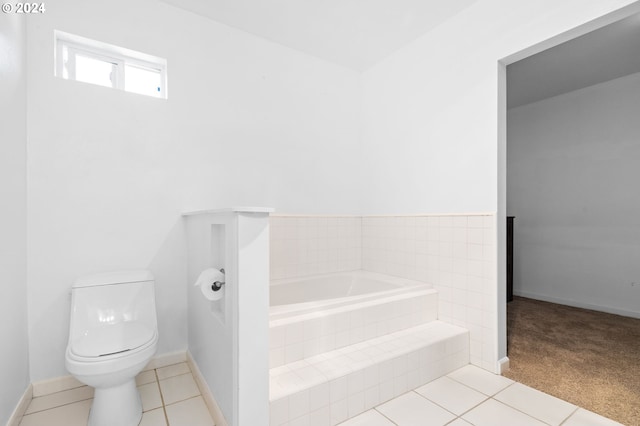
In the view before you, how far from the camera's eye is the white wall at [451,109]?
78.8 inches

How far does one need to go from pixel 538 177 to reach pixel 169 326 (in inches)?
180

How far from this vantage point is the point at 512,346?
2.48m

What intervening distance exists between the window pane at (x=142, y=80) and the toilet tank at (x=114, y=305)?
53.2 inches

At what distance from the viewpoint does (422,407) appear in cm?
171

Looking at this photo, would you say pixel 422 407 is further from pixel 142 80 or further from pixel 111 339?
pixel 142 80

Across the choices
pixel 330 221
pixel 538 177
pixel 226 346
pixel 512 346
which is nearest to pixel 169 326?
pixel 226 346

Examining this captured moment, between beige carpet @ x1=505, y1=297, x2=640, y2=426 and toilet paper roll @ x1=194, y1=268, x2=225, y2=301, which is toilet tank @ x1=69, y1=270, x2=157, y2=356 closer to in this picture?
toilet paper roll @ x1=194, y1=268, x2=225, y2=301

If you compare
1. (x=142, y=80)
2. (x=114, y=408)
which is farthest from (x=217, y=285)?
(x=142, y=80)

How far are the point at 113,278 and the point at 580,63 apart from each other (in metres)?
4.47

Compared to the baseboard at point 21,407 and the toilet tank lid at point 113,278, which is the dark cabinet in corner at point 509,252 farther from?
the baseboard at point 21,407

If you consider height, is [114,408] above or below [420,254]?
below

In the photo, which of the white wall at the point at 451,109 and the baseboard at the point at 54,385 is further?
the white wall at the point at 451,109

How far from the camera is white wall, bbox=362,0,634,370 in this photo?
2002mm

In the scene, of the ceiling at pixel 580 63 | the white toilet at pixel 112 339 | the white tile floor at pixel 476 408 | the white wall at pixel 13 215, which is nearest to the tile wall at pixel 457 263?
the white tile floor at pixel 476 408
